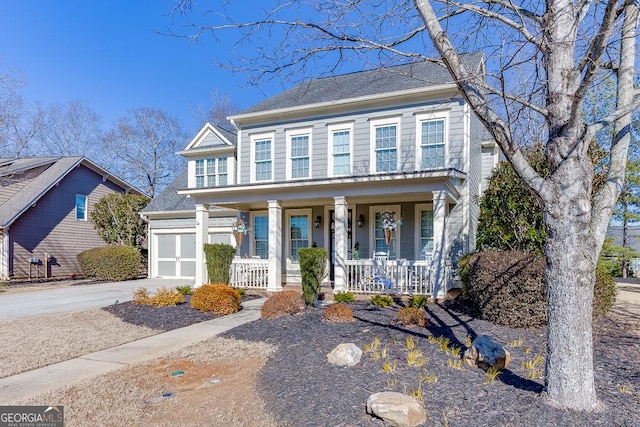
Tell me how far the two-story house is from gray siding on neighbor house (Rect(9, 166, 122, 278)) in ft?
28.6

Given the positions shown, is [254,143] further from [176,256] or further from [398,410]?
[398,410]

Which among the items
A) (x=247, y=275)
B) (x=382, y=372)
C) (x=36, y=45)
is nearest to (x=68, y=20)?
(x=36, y=45)

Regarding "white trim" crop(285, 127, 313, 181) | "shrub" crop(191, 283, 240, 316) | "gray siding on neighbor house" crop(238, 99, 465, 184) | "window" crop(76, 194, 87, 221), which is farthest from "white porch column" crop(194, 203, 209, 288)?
"window" crop(76, 194, 87, 221)

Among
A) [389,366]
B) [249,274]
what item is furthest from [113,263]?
[389,366]

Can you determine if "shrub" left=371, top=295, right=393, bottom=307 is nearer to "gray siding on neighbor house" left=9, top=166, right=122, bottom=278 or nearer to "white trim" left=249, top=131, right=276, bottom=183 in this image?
"white trim" left=249, top=131, right=276, bottom=183

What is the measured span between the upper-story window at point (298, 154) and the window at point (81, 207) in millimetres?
13412

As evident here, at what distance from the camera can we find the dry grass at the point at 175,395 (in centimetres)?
352

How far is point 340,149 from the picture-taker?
12.4 meters

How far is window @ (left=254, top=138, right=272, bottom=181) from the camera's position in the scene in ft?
43.6

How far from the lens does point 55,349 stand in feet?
19.7

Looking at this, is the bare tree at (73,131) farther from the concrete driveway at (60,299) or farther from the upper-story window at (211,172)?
the upper-story window at (211,172)

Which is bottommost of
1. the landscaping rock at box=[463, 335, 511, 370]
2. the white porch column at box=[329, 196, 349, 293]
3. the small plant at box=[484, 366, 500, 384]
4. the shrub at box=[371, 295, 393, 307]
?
the shrub at box=[371, 295, 393, 307]

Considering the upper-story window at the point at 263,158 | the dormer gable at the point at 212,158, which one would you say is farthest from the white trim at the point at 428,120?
the dormer gable at the point at 212,158

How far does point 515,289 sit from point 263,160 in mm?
9013
